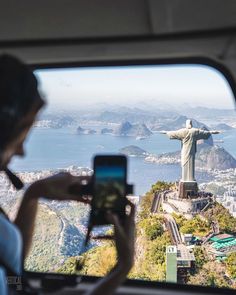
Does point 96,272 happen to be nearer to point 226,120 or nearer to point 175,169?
point 175,169

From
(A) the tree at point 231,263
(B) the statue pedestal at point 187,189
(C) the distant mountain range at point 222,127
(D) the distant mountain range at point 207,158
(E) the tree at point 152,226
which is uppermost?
(C) the distant mountain range at point 222,127

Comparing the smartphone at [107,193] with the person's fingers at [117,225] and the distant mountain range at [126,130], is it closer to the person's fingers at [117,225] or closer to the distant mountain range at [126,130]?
the person's fingers at [117,225]

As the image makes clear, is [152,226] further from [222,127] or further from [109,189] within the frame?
[109,189]

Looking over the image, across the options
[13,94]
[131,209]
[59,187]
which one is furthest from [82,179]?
[13,94]

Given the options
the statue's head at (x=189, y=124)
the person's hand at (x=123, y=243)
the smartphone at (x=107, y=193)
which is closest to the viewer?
the person's hand at (x=123, y=243)

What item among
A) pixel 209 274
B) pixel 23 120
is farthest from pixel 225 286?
pixel 23 120

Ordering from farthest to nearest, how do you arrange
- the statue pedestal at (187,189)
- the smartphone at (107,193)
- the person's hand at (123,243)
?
the statue pedestal at (187,189), the smartphone at (107,193), the person's hand at (123,243)

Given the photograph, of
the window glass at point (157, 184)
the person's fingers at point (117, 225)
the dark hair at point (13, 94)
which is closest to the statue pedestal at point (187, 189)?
the window glass at point (157, 184)
